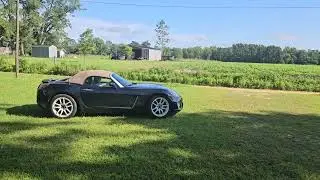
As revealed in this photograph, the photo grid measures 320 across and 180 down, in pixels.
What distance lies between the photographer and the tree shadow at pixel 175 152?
249 inches

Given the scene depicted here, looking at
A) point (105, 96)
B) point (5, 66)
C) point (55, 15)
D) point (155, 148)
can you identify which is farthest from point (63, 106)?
point (55, 15)

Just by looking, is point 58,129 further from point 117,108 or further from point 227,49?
point 227,49

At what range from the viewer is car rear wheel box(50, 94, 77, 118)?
1111 centimetres

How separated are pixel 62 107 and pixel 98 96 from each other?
0.88 m

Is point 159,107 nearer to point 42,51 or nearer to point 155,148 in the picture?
point 155,148

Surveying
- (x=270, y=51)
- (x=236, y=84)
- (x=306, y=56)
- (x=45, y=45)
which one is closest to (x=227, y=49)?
(x=270, y=51)

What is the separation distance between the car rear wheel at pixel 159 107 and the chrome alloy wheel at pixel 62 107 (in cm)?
192

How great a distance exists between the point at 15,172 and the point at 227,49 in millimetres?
147174

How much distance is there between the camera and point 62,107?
11141 mm

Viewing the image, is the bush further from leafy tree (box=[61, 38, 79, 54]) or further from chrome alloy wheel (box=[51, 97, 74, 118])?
leafy tree (box=[61, 38, 79, 54])

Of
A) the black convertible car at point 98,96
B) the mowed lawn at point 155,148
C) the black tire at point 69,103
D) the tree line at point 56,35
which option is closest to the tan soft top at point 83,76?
the black convertible car at point 98,96

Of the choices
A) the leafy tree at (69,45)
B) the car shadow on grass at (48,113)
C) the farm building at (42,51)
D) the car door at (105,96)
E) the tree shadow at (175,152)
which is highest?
the leafy tree at (69,45)

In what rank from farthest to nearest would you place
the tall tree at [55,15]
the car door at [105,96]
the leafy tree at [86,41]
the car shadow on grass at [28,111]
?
the tall tree at [55,15], the leafy tree at [86,41], the car shadow on grass at [28,111], the car door at [105,96]

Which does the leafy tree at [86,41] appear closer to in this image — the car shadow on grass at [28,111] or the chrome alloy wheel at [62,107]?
the car shadow on grass at [28,111]
